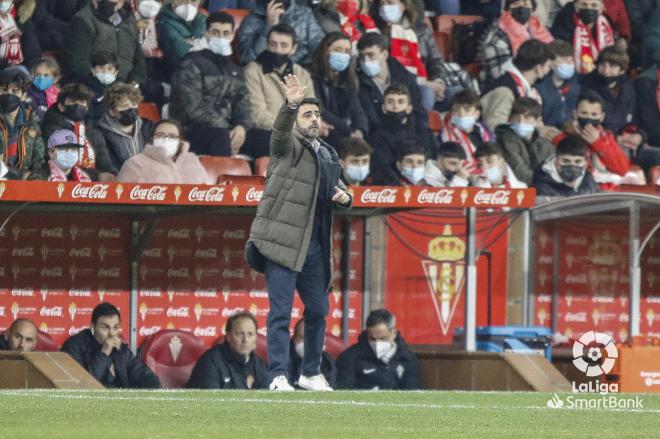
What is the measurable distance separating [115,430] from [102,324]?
238 inches

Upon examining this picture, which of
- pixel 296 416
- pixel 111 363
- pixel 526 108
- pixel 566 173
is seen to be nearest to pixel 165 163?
pixel 111 363

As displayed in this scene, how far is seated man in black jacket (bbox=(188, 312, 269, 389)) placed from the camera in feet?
47.0

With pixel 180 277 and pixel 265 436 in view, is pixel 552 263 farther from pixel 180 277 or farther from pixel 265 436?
pixel 265 436

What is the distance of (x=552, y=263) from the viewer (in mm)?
17781

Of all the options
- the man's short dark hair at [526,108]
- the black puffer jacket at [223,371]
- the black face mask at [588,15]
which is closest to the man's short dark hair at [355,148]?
the black puffer jacket at [223,371]

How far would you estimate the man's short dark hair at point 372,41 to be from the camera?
18.2 metres

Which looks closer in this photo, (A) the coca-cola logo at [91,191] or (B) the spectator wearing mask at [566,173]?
(A) the coca-cola logo at [91,191]

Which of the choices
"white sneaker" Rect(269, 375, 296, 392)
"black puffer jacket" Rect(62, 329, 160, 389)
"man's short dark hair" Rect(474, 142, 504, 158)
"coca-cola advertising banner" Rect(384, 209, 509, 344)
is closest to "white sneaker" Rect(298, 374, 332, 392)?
"white sneaker" Rect(269, 375, 296, 392)

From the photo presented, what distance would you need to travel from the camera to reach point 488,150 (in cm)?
1756

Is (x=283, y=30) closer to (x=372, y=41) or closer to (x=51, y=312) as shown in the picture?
(x=372, y=41)

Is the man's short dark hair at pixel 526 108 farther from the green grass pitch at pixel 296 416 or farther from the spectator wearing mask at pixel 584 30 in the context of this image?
the green grass pitch at pixel 296 416

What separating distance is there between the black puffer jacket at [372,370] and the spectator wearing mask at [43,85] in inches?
140

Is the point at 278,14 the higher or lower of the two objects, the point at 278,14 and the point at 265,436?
the higher

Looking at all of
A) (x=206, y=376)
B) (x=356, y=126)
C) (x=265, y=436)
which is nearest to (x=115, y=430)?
(x=265, y=436)
